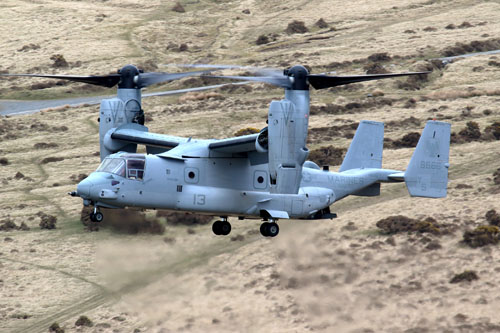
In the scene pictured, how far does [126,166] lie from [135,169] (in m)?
0.41

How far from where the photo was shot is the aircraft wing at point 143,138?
43219 mm

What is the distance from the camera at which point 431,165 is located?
4294cm

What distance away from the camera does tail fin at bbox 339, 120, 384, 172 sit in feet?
151

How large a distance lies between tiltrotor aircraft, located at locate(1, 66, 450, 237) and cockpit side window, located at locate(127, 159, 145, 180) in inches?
1.7

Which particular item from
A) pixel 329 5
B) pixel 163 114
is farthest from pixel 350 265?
pixel 329 5

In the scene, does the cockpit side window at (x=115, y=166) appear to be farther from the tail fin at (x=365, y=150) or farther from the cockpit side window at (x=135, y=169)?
the tail fin at (x=365, y=150)

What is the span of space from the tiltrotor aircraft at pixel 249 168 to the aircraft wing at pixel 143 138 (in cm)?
5

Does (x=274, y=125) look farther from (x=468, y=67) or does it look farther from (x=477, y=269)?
(x=468, y=67)

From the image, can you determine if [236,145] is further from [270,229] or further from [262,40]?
[262,40]

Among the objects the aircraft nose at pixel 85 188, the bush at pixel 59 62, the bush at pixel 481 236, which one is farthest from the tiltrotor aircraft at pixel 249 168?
the bush at pixel 59 62

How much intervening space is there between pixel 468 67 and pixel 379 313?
54707 mm

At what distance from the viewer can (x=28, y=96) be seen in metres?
104

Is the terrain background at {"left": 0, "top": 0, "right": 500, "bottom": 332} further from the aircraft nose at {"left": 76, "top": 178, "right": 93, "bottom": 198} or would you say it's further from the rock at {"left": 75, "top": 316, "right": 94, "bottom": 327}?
the aircraft nose at {"left": 76, "top": 178, "right": 93, "bottom": 198}

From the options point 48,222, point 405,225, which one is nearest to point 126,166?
point 405,225
